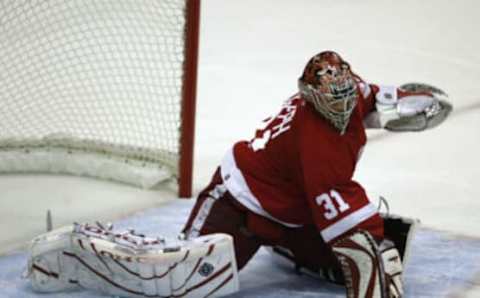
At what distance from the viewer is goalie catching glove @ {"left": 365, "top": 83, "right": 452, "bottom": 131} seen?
2275 millimetres

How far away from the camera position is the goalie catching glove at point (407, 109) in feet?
7.47

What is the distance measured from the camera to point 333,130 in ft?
6.81

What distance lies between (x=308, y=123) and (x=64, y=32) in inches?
65.1

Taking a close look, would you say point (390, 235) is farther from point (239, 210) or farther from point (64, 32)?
point (64, 32)

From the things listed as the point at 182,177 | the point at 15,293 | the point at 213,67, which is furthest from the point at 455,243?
the point at 213,67

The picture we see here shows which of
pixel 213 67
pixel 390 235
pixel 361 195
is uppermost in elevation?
pixel 361 195

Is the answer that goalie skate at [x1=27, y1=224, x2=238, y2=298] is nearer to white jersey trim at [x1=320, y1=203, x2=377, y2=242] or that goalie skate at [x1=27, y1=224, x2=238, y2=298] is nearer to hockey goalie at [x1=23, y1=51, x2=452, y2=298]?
hockey goalie at [x1=23, y1=51, x2=452, y2=298]

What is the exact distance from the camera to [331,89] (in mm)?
2037

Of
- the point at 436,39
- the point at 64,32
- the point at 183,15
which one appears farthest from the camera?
the point at 436,39

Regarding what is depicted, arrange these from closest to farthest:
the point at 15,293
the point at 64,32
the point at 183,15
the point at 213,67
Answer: the point at 15,293 → the point at 183,15 → the point at 64,32 → the point at 213,67

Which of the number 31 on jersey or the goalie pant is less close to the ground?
the number 31 on jersey

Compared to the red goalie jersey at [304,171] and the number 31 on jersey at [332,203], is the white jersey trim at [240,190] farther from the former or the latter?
the number 31 on jersey at [332,203]

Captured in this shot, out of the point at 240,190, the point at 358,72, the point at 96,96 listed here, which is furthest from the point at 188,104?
the point at 358,72

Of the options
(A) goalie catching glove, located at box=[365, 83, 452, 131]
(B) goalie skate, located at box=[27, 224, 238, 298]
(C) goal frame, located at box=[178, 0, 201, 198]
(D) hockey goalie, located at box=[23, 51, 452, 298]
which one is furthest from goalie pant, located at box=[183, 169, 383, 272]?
(C) goal frame, located at box=[178, 0, 201, 198]
